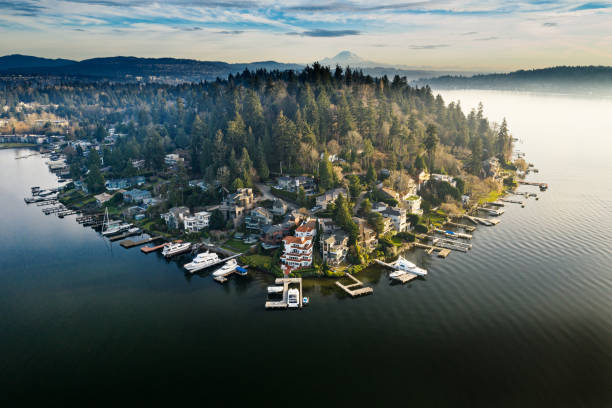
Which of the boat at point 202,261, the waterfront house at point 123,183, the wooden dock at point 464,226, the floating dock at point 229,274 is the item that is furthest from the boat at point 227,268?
the waterfront house at point 123,183

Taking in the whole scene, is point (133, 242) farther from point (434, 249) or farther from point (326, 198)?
point (434, 249)

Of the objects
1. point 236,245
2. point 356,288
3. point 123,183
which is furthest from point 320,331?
point 123,183

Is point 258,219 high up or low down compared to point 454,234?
up

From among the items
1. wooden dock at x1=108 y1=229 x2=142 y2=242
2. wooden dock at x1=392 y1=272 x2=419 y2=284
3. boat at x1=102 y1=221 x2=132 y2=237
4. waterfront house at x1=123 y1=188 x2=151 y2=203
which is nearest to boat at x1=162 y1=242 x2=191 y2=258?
wooden dock at x1=108 y1=229 x2=142 y2=242

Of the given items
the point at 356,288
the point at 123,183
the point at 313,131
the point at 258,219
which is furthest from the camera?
the point at 123,183

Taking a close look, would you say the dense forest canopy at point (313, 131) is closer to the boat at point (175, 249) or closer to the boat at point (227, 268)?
the boat at point (175, 249)

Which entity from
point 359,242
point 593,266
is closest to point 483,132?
point 593,266
